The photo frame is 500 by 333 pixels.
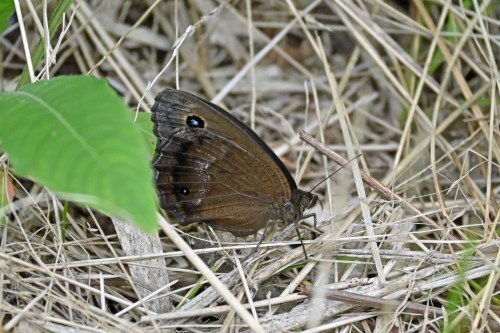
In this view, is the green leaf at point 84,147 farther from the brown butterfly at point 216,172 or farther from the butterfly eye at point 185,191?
the butterfly eye at point 185,191

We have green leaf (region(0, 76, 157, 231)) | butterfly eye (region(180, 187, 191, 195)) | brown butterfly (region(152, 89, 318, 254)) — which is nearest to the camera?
green leaf (region(0, 76, 157, 231))

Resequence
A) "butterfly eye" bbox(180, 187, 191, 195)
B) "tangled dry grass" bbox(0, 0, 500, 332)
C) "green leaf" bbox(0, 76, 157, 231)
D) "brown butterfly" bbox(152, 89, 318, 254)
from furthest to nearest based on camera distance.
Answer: "butterfly eye" bbox(180, 187, 191, 195), "brown butterfly" bbox(152, 89, 318, 254), "tangled dry grass" bbox(0, 0, 500, 332), "green leaf" bbox(0, 76, 157, 231)

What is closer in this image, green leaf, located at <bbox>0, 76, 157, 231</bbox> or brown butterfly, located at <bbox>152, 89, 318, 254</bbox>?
green leaf, located at <bbox>0, 76, 157, 231</bbox>

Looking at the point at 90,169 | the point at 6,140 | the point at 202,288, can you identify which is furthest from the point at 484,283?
the point at 6,140

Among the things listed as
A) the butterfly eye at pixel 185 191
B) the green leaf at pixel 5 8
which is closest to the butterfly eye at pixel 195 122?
the butterfly eye at pixel 185 191

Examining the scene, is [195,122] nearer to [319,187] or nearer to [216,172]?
[216,172]

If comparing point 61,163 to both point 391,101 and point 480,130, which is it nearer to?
point 480,130

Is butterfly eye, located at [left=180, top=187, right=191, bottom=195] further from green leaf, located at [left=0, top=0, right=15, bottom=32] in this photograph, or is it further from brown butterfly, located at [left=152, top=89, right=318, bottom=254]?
green leaf, located at [left=0, top=0, right=15, bottom=32]

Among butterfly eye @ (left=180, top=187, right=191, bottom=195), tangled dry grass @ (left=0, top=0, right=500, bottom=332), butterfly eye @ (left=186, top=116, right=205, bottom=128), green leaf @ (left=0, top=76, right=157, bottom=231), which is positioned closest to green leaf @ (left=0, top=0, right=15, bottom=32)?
tangled dry grass @ (left=0, top=0, right=500, bottom=332)
